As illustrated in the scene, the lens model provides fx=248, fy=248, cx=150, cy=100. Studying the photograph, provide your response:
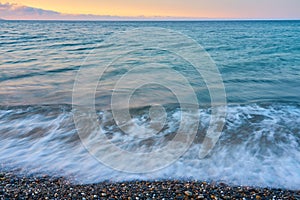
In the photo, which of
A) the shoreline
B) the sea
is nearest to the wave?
the sea

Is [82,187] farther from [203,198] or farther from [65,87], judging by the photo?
[65,87]

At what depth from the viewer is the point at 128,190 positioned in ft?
11.9

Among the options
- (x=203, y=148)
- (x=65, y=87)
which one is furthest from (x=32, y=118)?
(x=203, y=148)

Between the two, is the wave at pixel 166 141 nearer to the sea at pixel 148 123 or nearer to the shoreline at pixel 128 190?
the sea at pixel 148 123

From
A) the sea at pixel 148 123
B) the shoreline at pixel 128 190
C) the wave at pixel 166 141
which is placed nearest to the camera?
the shoreline at pixel 128 190

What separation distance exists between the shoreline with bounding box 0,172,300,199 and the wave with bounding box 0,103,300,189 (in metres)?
0.21

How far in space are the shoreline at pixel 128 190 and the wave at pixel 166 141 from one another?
8.3 inches

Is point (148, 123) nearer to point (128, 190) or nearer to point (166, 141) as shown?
point (166, 141)

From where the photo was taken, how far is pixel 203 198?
3.40m

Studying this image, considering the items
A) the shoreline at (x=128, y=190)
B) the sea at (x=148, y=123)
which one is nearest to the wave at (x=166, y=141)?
the sea at (x=148, y=123)

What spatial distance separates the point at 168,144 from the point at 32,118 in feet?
12.5

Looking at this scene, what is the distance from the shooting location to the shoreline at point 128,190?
3.45m

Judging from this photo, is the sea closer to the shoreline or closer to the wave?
the wave

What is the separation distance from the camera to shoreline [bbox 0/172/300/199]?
3447 millimetres
